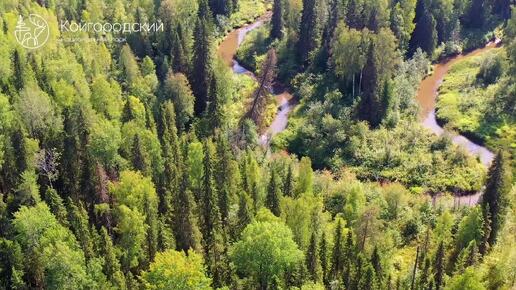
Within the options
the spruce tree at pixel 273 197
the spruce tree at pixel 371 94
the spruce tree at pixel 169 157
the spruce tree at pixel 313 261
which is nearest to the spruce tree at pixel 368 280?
the spruce tree at pixel 313 261

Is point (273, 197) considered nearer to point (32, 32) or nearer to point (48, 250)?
point (48, 250)

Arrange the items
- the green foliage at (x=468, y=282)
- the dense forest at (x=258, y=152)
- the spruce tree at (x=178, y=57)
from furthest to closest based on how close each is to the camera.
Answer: the spruce tree at (x=178, y=57), the dense forest at (x=258, y=152), the green foliage at (x=468, y=282)

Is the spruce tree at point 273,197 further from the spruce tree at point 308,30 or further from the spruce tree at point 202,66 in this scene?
the spruce tree at point 308,30

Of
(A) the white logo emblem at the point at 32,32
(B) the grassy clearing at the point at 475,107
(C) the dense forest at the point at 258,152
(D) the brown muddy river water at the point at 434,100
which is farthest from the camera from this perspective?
(B) the grassy clearing at the point at 475,107

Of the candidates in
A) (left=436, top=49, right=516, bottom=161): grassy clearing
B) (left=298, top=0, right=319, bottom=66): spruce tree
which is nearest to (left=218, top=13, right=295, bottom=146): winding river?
(left=298, top=0, right=319, bottom=66): spruce tree

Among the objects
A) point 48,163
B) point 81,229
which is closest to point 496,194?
point 81,229
